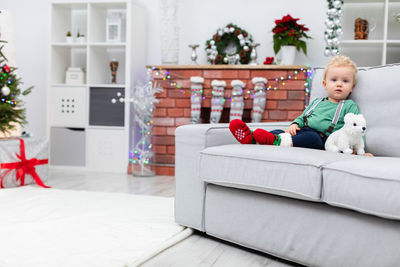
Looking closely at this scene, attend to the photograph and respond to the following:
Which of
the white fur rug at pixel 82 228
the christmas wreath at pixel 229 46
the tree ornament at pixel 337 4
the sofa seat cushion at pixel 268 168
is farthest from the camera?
the christmas wreath at pixel 229 46

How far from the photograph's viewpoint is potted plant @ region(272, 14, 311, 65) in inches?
153

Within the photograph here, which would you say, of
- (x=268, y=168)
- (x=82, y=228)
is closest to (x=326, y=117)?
(x=268, y=168)

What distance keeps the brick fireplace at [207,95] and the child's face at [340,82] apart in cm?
157

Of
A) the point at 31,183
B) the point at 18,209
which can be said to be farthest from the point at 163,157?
the point at 18,209

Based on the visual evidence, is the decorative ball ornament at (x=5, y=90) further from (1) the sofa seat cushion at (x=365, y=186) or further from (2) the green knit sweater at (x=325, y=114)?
(1) the sofa seat cushion at (x=365, y=186)

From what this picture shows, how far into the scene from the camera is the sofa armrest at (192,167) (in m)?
2.05

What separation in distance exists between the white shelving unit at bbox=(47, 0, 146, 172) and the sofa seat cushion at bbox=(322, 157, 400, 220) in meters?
2.95

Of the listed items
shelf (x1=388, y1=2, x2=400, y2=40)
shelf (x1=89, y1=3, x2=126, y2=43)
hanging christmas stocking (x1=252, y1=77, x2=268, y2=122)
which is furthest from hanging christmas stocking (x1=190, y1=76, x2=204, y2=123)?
shelf (x1=388, y1=2, x2=400, y2=40)

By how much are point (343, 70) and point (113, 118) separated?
8.45 ft

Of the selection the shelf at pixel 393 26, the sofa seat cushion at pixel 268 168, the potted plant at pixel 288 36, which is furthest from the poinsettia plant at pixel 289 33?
the sofa seat cushion at pixel 268 168

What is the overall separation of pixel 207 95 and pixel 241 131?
2044 millimetres

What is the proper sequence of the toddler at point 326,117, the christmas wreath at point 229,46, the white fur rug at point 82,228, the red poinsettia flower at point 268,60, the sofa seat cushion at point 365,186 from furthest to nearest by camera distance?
the christmas wreath at point 229,46 < the red poinsettia flower at point 268,60 < the toddler at point 326,117 < the white fur rug at point 82,228 < the sofa seat cushion at point 365,186

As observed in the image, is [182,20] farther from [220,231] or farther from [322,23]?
[220,231]

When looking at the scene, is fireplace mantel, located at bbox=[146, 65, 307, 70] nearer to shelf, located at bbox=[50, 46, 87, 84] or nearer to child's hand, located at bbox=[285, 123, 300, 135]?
shelf, located at bbox=[50, 46, 87, 84]
